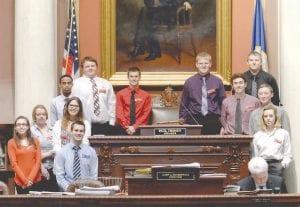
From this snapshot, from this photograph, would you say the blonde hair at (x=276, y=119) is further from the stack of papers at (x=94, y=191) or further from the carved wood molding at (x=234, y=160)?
the stack of papers at (x=94, y=191)

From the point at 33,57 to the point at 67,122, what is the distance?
6.53ft

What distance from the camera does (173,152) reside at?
1465 cm

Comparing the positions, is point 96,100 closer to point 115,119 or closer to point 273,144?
point 115,119

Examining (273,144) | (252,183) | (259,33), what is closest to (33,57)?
(259,33)

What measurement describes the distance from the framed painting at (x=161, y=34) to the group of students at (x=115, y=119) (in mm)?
2620

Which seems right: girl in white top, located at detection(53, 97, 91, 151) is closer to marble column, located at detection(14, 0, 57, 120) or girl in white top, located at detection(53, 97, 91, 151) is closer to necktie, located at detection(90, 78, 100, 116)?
necktie, located at detection(90, 78, 100, 116)

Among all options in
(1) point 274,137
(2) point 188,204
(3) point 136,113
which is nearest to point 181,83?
(3) point 136,113

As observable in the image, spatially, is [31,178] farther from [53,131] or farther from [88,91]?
[88,91]

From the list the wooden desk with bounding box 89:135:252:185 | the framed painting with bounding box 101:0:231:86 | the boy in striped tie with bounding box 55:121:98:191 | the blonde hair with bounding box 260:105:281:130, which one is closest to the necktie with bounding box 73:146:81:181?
the boy in striped tie with bounding box 55:121:98:191

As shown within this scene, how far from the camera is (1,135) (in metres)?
16.5

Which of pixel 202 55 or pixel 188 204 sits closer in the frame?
pixel 188 204

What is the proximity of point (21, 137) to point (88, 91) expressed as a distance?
5.34 ft

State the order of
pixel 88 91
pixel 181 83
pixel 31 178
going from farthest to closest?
1. pixel 181 83
2. pixel 88 91
3. pixel 31 178

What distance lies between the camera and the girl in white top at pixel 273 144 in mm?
14570
